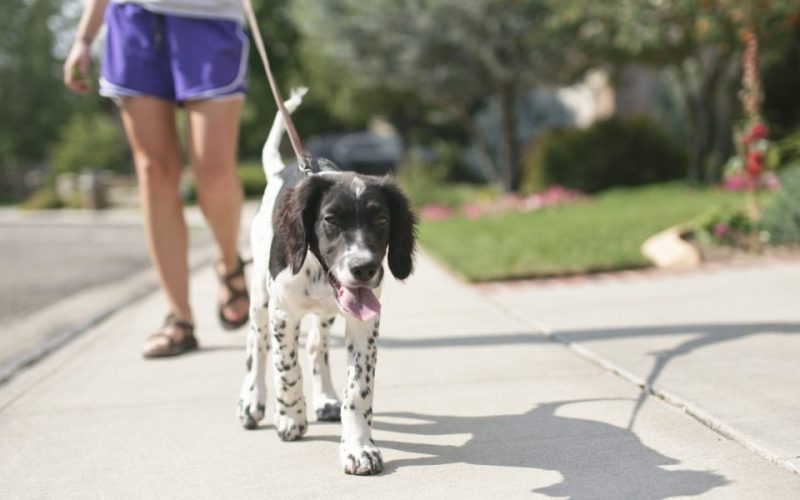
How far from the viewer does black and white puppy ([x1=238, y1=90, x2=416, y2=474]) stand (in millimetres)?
3020

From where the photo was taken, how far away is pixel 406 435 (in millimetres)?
3531

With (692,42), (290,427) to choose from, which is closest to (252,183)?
(692,42)

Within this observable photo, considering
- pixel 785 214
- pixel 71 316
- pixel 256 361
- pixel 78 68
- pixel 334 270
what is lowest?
pixel 71 316

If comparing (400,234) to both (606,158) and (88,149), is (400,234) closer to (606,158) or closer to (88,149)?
(606,158)

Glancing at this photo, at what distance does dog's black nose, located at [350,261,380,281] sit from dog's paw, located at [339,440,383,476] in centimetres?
62

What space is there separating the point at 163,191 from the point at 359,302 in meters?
2.31

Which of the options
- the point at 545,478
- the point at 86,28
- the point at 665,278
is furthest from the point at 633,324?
the point at 86,28

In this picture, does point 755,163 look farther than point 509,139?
No

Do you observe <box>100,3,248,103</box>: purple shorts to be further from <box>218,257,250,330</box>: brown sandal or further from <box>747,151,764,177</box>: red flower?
<box>747,151,764,177</box>: red flower

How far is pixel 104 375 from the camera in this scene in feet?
15.3

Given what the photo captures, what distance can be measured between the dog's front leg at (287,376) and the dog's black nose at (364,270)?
53 cm

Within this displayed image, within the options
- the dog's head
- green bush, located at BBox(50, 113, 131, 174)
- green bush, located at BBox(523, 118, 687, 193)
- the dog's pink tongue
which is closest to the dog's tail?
the dog's head

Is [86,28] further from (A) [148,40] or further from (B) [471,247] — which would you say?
(B) [471,247]

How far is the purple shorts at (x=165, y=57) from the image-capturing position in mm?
4762
